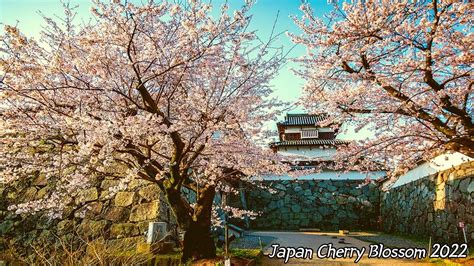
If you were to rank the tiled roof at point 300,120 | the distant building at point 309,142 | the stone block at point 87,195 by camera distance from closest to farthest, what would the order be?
the stone block at point 87,195
the distant building at point 309,142
the tiled roof at point 300,120

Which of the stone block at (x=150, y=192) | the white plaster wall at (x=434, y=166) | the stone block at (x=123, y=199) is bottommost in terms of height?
the stone block at (x=123, y=199)

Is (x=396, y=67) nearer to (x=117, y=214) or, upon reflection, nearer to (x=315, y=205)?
(x=117, y=214)

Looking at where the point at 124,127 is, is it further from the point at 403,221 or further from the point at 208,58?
the point at 403,221

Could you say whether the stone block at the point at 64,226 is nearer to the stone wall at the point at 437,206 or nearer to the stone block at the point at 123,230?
the stone block at the point at 123,230

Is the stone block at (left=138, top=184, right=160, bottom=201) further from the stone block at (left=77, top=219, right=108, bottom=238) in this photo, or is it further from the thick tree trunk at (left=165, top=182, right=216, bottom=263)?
the thick tree trunk at (left=165, top=182, right=216, bottom=263)

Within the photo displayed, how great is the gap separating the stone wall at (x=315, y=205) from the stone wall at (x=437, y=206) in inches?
63.0

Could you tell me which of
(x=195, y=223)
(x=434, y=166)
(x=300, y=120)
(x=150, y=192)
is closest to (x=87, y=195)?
(x=150, y=192)

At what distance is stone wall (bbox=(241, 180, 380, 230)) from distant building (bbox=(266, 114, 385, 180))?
1.31 ft

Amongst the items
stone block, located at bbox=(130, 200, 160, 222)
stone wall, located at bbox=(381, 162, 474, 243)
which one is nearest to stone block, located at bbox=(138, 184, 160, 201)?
stone block, located at bbox=(130, 200, 160, 222)

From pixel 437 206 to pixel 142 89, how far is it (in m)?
8.77

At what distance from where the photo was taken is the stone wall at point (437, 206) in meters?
7.17

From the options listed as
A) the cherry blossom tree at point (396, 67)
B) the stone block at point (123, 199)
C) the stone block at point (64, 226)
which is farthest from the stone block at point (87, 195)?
the cherry blossom tree at point (396, 67)

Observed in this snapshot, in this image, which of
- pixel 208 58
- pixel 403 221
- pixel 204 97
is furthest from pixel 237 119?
pixel 403 221

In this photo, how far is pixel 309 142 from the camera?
18094 millimetres
